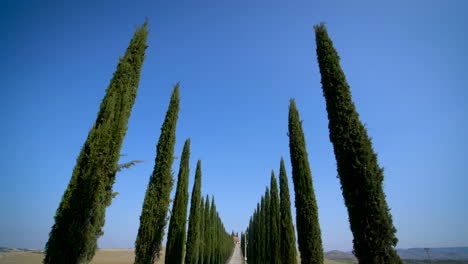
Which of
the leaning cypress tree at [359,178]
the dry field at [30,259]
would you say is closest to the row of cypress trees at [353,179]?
the leaning cypress tree at [359,178]

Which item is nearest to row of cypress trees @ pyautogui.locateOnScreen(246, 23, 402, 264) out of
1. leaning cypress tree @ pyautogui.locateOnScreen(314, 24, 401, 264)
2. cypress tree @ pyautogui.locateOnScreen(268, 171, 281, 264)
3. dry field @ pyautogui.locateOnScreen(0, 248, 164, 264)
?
leaning cypress tree @ pyautogui.locateOnScreen(314, 24, 401, 264)

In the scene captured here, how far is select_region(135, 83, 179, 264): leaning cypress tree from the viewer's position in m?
9.78

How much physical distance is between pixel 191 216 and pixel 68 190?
1591 cm

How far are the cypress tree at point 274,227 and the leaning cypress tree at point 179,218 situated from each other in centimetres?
744

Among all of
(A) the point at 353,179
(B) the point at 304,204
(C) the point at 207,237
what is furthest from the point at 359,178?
(C) the point at 207,237

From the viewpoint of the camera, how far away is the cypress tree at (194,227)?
18.7 metres

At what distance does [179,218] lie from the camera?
14938 millimetres

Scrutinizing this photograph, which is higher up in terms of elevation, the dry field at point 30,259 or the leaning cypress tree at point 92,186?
the leaning cypress tree at point 92,186

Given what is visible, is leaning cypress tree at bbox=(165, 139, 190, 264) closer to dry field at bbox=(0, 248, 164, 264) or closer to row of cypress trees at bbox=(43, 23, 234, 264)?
row of cypress trees at bbox=(43, 23, 234, 264)

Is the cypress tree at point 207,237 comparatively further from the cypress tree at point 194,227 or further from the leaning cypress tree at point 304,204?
the leaning cypress tree at point 304,204

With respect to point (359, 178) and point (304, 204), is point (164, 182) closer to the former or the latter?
point (304, 204)

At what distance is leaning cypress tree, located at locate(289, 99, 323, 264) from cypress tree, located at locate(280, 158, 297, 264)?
3.75 metres

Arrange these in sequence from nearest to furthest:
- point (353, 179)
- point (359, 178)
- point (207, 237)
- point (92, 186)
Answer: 1. point (92, 186)
2. point (359, 178)
3. point (353, 179)
4. point (207, 237)

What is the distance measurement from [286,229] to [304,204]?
4.76 m
